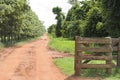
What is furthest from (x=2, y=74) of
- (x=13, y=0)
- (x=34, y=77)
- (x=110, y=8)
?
(x=13, y=0)

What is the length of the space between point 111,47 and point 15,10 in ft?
107

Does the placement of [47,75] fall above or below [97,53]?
below

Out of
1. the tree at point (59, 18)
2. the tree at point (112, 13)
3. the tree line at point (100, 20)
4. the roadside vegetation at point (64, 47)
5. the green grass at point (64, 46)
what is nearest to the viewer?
the tree at point (112, 13)

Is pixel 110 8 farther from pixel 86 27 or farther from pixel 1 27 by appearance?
pixel 1 27

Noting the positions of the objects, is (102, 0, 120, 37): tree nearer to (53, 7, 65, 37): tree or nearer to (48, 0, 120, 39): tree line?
(48, 0, 120, 39): tree line

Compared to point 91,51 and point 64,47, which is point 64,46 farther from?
point 91,51

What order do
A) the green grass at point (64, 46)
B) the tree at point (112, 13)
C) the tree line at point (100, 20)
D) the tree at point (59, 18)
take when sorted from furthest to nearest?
the tree at point (59, 18) → the green grass at point (64, 46) → the tree line at point (100, 20) → the tree at point (112, 13)

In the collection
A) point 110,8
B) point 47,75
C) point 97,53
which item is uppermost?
point 110,8

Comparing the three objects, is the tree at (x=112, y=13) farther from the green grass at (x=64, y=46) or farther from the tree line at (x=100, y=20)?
the green grass at (x=64, y=46)

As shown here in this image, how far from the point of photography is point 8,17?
156 feet

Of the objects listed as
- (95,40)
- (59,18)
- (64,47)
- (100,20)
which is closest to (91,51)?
(95,40)

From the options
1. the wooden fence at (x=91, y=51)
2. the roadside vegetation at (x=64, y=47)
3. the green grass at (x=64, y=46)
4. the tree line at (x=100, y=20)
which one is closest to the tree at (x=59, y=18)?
the tree line at (x=100, y=20)

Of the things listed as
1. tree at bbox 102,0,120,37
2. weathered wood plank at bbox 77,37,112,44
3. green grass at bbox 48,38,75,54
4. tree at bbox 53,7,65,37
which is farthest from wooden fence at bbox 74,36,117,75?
tree at bbox 53,7,65,37

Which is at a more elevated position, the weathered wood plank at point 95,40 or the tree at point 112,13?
the tree at point 112,13
